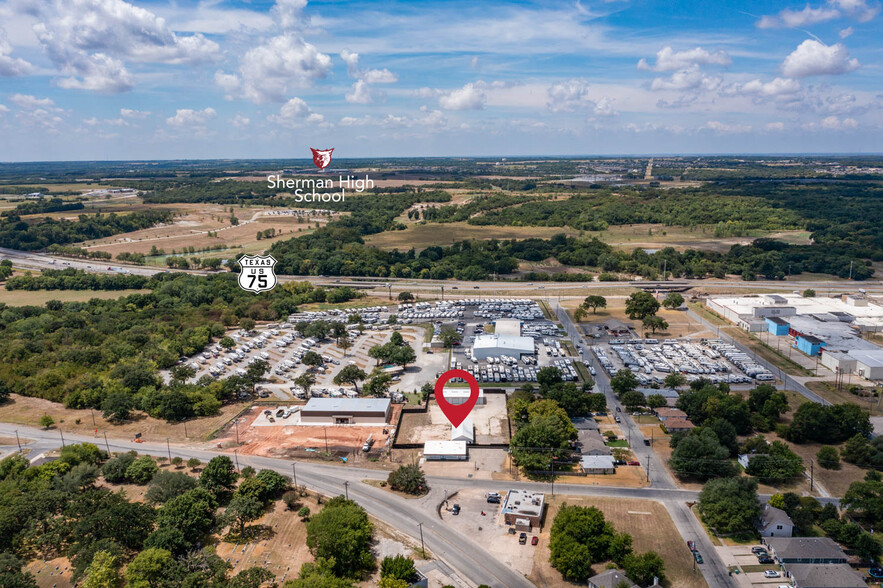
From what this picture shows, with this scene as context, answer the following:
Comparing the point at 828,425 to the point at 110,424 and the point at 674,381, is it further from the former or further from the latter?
the point at 110,424

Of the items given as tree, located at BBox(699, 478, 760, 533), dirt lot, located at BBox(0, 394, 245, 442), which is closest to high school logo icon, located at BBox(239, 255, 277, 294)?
dirt lot, located at BBox(0, 394, 245, 442)

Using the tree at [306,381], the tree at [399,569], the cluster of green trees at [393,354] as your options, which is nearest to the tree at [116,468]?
the tree at [306,381]

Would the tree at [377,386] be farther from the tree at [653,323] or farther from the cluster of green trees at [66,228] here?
the cluster of green trees at [66,228]

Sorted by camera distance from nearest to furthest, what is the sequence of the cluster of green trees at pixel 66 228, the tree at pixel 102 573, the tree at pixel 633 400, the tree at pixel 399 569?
the tree at pixel 102 573, the tree at pixel 399 569, the tree at pixel 633 400, the cluster of green trees at pixel 66 228

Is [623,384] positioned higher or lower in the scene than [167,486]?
higher

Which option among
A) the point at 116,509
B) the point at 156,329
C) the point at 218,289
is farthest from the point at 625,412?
the point at 218,289

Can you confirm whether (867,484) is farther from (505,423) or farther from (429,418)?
(429,418)

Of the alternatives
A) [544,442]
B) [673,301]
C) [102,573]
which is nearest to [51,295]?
[102,573]
